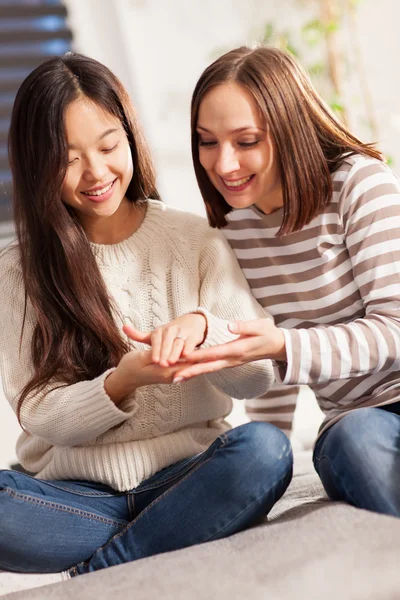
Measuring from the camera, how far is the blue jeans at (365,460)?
1.28m

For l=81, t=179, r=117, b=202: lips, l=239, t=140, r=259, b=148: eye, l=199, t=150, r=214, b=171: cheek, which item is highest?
l=239, t=140, r=259, b=148: eye

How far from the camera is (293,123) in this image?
1459 mm

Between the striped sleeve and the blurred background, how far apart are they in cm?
128

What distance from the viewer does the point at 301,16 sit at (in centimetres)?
325

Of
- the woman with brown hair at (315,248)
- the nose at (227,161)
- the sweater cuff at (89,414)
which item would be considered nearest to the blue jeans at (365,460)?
the woman with brown hair at (315,248)

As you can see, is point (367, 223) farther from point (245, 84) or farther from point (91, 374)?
point (91, 374)

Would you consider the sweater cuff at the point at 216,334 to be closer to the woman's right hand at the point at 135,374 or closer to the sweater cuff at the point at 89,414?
the woman's right hand at the point at 135,374

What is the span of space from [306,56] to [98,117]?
1970mm

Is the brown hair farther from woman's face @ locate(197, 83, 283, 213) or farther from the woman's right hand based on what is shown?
the woman's right hand

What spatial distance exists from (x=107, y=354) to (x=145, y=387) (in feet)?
0.31

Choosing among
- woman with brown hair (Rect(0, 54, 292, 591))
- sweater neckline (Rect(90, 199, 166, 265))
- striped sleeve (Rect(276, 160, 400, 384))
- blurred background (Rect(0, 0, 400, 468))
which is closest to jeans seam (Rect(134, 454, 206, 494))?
woman with brown hair (Rect(0, 54, 292, 591))

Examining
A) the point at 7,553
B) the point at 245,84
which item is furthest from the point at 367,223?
the point at 7,553

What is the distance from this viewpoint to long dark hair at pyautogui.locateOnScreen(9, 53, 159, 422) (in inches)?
58.5

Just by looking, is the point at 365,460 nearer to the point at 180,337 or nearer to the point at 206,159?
the point at 180,337
